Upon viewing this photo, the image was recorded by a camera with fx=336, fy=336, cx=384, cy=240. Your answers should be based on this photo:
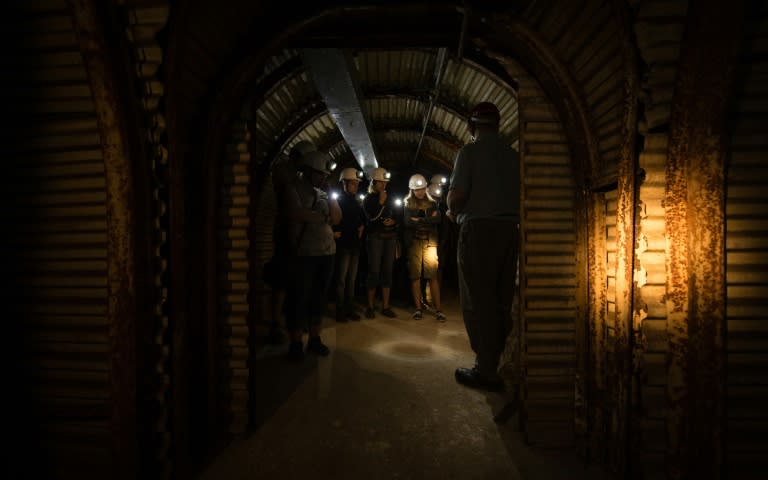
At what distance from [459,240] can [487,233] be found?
32cm

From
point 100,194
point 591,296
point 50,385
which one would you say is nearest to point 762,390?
point 591,296

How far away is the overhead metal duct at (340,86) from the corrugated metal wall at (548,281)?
8.17 ft

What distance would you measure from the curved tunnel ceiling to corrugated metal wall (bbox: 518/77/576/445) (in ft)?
2.96

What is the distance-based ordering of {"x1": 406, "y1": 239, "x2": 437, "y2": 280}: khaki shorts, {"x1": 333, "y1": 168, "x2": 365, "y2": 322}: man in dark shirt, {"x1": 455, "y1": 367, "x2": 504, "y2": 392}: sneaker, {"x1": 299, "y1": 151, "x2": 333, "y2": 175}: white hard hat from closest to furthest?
{"x1": 455, "y1": 367, "x2": 504, "y2": 392}: sneaker
{"x1": 299, "y1": 151, "x2": 333, "y2": 175}: white hard hat
{"x1": 333, "y1": 168, "x2": 365, "y2": 322}: man in dark shirt
{"x1": 406, "y1": 239, "x2": 437, "y2": 280}: khaki shorts

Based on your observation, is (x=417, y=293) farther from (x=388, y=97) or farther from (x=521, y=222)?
(x=521, y=222)

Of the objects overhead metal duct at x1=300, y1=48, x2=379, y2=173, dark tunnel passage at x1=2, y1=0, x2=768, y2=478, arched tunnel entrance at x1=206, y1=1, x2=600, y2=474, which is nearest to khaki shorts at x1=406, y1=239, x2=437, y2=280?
overhead metal duct at x1=300, y1=48, x2=379, y2=173

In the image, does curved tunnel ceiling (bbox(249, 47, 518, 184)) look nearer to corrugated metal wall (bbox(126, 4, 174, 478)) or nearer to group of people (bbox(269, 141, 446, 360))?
group of people (bbox(269, 141, 446, 360))

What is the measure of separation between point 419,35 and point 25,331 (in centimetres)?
334

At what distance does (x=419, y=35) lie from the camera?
2.70 metres

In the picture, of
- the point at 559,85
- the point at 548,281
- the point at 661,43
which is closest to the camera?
the point at 661,43

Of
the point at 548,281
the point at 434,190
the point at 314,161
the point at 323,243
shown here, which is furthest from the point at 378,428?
the point at 434,190

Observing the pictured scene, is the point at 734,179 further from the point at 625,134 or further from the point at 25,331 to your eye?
the point at 25,331

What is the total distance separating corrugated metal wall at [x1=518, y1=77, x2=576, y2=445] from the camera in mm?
2443

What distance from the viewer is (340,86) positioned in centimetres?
453
